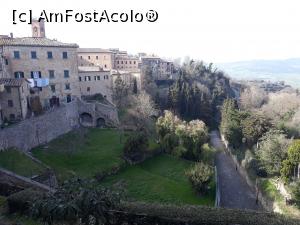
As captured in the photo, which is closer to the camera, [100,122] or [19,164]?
[19,164]

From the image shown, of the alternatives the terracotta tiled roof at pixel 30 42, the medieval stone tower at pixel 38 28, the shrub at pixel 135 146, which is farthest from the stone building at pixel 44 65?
the shrub at pixel 135 146

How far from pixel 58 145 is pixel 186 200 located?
14.3 meters

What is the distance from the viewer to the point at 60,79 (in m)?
36.9

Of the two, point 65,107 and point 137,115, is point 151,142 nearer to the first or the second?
point 137,115

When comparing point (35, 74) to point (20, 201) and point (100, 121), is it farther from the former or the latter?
point (20, 201)

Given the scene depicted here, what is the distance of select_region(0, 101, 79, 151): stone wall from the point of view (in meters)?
23.6

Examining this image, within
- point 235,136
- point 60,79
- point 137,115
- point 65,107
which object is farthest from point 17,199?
point 235,136

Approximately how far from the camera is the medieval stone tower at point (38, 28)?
44281 millimetres

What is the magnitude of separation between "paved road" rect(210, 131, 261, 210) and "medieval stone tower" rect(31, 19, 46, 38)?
33.7 metres

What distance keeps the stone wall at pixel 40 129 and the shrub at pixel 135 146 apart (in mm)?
8161

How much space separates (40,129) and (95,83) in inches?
765

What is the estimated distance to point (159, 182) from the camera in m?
25.4

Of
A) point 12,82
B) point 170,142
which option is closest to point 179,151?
point 170,142

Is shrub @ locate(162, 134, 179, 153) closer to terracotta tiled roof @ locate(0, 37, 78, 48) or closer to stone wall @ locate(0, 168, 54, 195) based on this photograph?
terracotta tiled roof @ locate(0, 37, 78, 48)
